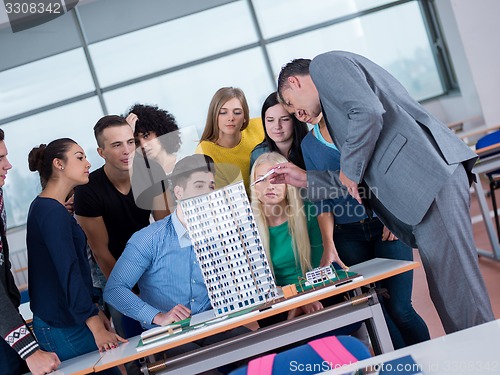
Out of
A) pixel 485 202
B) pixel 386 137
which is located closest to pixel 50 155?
pixel 386 137

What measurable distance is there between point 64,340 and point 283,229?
1043 mm

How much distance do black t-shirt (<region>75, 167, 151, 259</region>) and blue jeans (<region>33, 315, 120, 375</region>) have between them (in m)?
0.85

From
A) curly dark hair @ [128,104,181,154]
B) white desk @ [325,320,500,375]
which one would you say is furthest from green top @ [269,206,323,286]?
white desk @ [325,320,500,375]

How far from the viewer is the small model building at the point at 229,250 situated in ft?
8.39

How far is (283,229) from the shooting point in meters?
3.02

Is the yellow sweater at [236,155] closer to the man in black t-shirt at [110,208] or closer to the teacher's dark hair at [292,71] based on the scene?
the man in black t-shirt at [110,208]

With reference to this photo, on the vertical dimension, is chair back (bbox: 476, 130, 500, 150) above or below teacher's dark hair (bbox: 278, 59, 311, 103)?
below

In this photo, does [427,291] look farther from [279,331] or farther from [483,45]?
[483,45]

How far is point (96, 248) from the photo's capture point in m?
3.55

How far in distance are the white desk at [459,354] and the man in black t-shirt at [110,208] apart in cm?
225

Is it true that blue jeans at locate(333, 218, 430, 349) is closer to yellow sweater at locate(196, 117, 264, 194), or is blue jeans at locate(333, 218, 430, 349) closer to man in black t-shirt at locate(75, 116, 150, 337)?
yellow sweater at locate(196, 117, 264, 194)

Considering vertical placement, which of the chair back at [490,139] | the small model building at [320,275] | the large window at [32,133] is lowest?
the small model building at [320,275]

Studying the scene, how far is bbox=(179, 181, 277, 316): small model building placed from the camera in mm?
2559

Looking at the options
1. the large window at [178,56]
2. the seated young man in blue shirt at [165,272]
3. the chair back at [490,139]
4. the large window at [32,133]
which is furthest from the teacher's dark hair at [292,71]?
the large window at [32,133]
